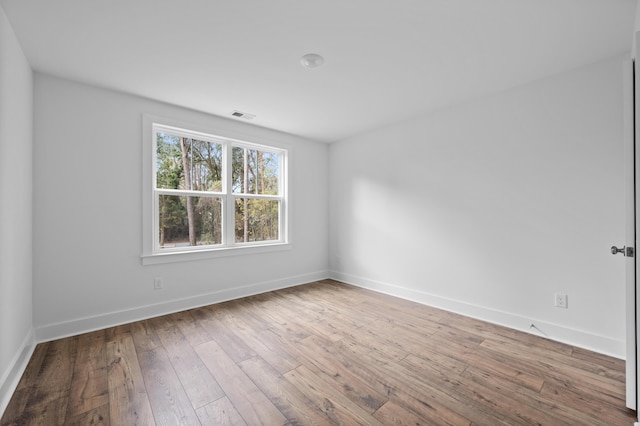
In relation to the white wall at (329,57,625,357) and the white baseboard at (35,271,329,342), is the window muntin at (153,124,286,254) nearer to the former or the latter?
the white baseboard at (35,271,329,342)

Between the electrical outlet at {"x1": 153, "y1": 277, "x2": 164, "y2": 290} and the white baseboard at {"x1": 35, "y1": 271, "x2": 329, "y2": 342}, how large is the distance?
18cm

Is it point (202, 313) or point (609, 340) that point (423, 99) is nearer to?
point (609, 340)

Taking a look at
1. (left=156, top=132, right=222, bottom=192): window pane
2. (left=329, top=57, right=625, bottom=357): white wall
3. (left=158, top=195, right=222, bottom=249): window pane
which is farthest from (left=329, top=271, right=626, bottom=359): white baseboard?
(left=156, top=132, right=222, bottom=192): window pane

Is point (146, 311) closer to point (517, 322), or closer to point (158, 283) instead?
point (158, 283)

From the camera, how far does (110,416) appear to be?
1.55 m

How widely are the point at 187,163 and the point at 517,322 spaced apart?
158 inches

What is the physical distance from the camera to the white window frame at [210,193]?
298cm

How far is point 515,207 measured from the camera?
2.74 meters

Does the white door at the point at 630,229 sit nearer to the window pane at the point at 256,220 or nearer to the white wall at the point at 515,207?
the white wall at the point at 515,207

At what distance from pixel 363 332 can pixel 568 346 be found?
1745 millimetres

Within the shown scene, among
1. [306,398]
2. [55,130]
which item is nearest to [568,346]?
[306,398]

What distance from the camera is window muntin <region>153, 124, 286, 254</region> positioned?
3.21 meters

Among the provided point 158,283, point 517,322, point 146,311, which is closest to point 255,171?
point 158,283

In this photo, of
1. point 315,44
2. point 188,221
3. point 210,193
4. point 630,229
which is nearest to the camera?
point 630,229
